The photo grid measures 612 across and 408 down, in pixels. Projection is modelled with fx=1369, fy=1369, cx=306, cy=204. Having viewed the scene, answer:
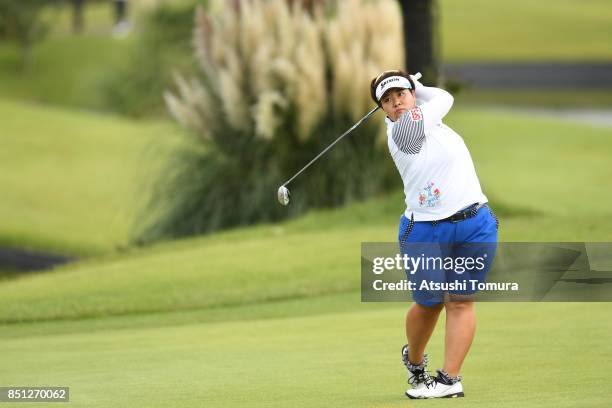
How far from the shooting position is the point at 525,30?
6309 centimetres

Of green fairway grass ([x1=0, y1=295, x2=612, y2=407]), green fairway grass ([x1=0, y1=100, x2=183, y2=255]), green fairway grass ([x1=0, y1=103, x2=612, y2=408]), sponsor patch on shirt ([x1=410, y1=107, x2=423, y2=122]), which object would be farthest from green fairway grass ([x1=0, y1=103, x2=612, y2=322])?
sponsor patch on shirt ([x1=410, y1=107, x2=423, y2=122])

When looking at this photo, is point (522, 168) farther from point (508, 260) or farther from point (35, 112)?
point (35, 112)

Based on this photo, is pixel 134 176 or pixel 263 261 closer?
pixel 263 261

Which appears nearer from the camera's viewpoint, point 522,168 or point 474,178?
point 474,178

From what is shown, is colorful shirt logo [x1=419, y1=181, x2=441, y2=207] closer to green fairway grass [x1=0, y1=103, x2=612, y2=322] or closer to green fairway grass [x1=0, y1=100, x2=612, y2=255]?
green fairway grass [x1=0, y1=103, x2=612, y2=322]

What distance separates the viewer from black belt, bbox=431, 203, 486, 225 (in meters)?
6.40

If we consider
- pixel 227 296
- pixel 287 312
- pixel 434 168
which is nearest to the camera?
pixel 434 168

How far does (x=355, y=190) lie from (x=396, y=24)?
1.96 meters

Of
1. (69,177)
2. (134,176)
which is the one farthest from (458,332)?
(69,177)

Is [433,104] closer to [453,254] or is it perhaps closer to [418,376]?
[453,254]

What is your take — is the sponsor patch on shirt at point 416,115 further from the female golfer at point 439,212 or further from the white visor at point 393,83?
the white visor at point 393,83

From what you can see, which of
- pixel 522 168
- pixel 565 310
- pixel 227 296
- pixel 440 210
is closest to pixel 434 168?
pixel 440 210

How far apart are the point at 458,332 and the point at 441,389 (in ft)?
0.92

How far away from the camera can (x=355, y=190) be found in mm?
15812
